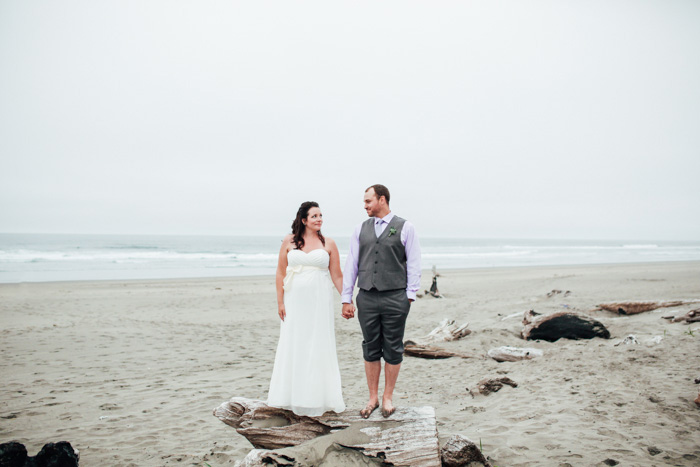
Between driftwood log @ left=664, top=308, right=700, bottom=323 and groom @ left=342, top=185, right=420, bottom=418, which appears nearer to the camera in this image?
groom @ left=342, top=185, right=420, bottom=418

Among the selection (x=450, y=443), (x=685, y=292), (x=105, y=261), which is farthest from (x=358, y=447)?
(x=105, y=261)

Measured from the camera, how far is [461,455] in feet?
12.0

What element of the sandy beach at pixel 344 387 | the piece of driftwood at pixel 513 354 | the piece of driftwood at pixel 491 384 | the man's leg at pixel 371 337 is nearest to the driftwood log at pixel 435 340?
the sandy beach at pixel 344 387

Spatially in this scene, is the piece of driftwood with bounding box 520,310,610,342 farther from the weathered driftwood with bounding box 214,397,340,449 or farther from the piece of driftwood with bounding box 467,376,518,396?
the weathered driftwood with bounding box 214,397,340,449

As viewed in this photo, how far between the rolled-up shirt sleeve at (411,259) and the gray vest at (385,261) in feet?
0.13

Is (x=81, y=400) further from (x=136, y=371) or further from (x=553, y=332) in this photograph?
(x=553, y=332)

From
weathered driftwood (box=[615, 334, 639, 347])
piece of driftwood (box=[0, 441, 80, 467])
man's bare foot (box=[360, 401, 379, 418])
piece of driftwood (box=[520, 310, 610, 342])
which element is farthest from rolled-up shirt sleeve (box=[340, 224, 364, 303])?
piece of driftwood (box=[520, 310, 610, 342])

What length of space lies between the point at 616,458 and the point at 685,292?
1412 centimetres

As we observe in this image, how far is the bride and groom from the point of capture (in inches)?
160

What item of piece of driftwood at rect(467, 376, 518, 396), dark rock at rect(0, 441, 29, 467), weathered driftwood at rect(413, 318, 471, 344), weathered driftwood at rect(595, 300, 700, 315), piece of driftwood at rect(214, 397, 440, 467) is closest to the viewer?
dark rock at rect(0, 441, 29, 467)

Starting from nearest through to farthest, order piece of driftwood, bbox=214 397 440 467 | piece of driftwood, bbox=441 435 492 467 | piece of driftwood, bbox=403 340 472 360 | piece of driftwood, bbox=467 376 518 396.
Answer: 1. piece of driftwood, bbox=214 397 440 467
2. piece of driftwood, bbox=441 435 492 467
3. piece of driftwood, bbox=467 376 518 396
4. piece of driftwood, bbox=403 340 472 360

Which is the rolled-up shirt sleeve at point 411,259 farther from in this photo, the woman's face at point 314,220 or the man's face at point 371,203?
the woman's face at point 314,220

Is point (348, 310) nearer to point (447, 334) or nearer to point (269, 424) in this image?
point (269, 424)

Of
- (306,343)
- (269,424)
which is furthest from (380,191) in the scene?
(269,424)
